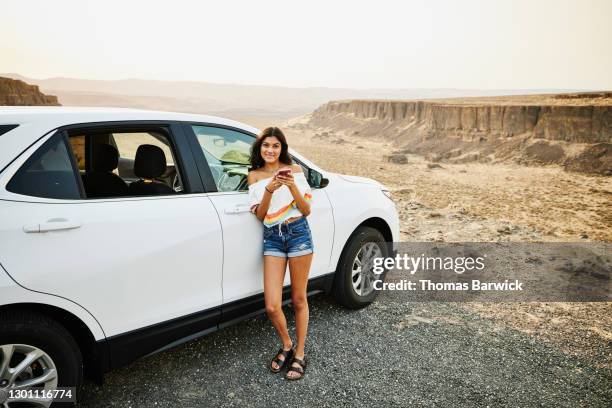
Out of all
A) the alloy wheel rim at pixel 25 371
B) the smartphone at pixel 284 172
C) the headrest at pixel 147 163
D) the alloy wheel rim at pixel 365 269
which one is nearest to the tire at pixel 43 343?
the alloy wheel rim at pixel 25 371

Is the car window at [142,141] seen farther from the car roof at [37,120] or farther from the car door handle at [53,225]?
the car door handle at [53,225]

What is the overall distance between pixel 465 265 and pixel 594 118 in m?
15.7

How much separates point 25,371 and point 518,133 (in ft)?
70.0

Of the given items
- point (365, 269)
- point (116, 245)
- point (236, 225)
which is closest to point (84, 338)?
point (116, 245)

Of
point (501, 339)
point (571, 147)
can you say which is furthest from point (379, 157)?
point (501, 339)

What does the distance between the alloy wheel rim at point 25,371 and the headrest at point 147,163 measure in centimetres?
127

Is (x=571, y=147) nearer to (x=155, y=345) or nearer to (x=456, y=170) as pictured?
(x=456, y=170)

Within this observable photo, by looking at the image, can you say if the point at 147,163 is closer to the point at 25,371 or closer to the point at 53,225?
the point at 53,225

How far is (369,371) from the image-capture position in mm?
3250

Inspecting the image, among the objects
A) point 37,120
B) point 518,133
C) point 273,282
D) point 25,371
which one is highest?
point 37,120

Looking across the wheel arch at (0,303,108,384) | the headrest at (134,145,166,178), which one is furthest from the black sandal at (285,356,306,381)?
the headrest at (134,145,166,178)

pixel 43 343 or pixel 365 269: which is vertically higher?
pixel 43 343

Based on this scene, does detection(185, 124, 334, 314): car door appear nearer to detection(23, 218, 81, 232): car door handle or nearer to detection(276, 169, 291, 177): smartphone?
detection(276, 169, 291, 177): smartphone

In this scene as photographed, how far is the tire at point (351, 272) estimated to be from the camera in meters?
3.78
